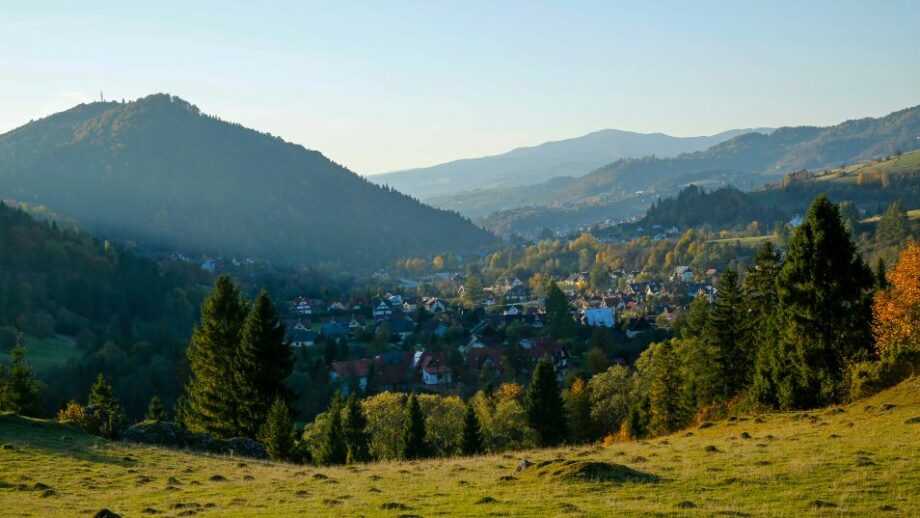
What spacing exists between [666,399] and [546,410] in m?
7.61

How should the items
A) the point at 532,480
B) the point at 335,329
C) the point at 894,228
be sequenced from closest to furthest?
the point at 532,480 → the point at 335,329 → the point at 894,228

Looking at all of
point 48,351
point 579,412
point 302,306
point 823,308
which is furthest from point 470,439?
point 302,306

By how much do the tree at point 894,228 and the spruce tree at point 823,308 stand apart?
10507 centimetres

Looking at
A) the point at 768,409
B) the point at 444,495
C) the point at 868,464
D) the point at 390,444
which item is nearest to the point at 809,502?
the point at 868,464

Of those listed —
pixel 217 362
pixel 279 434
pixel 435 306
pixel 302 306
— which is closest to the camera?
pixel 279 434

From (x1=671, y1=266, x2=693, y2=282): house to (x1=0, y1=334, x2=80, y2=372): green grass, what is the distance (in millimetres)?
116042

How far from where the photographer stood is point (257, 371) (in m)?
38.3

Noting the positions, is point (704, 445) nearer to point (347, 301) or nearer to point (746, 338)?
point (746, 338)

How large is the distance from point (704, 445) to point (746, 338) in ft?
73.4

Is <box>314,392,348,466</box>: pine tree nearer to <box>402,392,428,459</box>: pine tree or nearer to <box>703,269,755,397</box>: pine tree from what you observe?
<box>402,392,428,459</box>: pine tree

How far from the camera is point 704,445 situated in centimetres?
2277

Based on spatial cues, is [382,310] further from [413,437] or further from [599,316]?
[413,437]

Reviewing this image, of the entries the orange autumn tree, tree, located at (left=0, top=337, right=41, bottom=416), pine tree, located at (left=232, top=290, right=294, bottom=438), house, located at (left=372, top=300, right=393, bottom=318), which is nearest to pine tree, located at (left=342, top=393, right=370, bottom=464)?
pine tree, located at (left=232, top=290, right=294, bottom=438)

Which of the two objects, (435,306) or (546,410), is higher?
(546,410)
